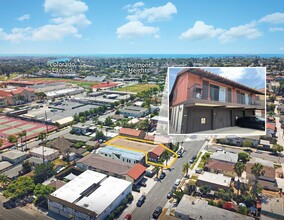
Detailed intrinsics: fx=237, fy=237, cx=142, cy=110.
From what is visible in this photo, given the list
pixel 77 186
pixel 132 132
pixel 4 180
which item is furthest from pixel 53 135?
pixel 77 186

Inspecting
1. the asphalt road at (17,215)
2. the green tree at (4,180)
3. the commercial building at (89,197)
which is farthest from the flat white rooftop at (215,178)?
the green tree at (4,180)

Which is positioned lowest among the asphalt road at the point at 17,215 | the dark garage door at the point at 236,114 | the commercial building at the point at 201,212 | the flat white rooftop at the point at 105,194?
the asphalt road at the point at 17,215

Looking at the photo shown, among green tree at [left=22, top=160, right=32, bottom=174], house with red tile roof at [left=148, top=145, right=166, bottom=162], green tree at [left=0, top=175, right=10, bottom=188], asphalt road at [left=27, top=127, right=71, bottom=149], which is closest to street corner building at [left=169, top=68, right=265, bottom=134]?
green tree at [left=0, top=175, right=10, bottom=188]

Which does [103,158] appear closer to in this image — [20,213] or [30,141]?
[20,213]

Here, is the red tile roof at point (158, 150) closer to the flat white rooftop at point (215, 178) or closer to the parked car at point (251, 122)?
the flat white rooftop at point (215, 178)

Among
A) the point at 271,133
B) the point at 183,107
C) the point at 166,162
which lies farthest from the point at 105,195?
the point at 271,133

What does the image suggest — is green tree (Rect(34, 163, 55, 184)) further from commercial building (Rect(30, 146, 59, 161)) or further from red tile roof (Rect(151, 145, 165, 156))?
red tile roof (Rect(151, 145, 165, 156))

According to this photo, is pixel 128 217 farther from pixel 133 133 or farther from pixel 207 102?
pixel 133 133
